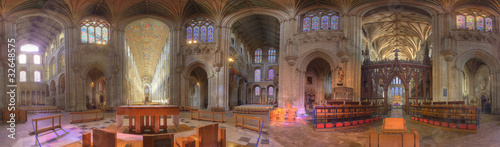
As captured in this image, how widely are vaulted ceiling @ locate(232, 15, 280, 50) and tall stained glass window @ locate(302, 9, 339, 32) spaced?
7981mm

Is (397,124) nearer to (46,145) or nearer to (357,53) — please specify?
(46,145)

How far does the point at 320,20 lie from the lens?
21.8 metres

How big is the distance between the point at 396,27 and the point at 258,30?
16836mm

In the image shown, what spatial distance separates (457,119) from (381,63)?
9799 millimetres

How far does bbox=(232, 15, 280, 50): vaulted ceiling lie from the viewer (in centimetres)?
3054

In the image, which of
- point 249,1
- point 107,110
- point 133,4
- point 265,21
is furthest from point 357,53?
point 107,110

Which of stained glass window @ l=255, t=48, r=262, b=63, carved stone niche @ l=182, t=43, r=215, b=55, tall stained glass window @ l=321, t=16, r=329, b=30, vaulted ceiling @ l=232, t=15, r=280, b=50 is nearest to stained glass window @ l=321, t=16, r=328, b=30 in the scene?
tall stained glass window @ l=321, t=16, r=329, b=30

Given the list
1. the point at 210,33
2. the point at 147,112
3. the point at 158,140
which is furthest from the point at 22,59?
the point at 158,140

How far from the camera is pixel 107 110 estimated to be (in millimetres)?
22469

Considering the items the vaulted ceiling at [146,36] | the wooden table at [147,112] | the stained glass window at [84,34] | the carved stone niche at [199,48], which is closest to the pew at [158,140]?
the wooden table at [147,112]

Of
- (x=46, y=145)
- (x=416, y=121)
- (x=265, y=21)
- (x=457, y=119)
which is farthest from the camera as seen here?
(x=265, y=21)

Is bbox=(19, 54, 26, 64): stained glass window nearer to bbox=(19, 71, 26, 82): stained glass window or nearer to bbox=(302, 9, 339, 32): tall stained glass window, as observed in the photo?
bbox=(19, 71, 26, 82): stained glass window

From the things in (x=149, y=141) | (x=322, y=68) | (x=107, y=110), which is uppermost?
(x=322, y=68)

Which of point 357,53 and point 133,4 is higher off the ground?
point 133,4
